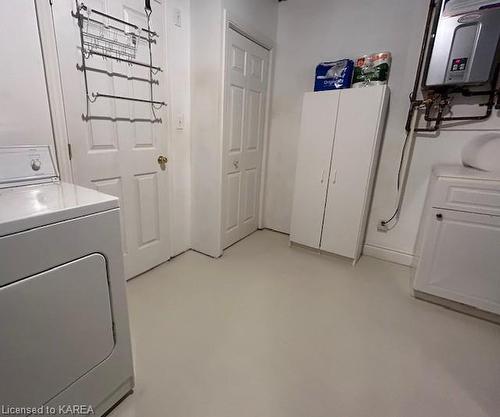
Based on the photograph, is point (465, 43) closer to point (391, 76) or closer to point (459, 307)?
point (391, 76)

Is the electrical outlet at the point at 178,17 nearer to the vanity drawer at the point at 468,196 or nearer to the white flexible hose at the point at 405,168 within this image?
the white flexible hose at the point at 405,168

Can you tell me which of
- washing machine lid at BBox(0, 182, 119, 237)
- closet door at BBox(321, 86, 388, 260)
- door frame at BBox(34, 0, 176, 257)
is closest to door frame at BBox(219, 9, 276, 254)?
closet door at BBox(321, 86, 388, 260)

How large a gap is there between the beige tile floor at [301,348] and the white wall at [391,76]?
2.45 feet

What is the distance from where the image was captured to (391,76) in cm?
227

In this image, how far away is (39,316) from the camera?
0.82 m

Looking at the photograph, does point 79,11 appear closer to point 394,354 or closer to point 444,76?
point 444,76

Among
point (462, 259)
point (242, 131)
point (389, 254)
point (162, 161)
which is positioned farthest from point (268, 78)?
→ point (462, 259)

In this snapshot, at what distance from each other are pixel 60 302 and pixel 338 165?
2.20m

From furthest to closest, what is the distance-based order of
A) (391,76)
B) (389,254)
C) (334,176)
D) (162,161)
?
(389,254), (334,176), (391,76), (162,161)

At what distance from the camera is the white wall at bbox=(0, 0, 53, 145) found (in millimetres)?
1205

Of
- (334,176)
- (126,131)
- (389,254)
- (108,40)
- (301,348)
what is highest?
(108,40)

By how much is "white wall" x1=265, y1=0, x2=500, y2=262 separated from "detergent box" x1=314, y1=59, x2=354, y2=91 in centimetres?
31

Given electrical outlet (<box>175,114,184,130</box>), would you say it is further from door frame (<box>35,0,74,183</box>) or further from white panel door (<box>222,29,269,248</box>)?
door frame (<box>35,0,74,183</box>)

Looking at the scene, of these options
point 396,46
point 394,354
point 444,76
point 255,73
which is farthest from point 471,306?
point 255,73
